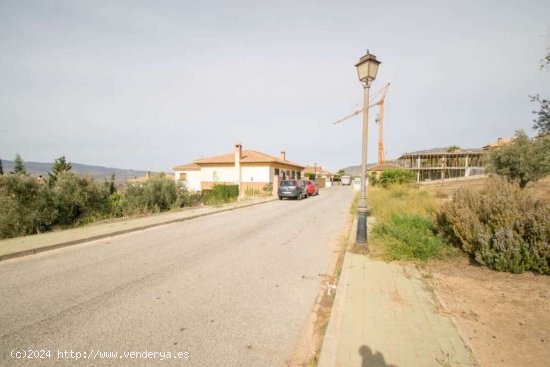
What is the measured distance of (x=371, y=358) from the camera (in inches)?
110

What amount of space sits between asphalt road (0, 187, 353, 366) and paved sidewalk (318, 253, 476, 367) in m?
0.53

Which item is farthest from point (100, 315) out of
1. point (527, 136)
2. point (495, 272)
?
point (527, 136)

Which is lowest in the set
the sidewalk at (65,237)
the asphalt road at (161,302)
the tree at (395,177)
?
the asphalt road at (161,302)

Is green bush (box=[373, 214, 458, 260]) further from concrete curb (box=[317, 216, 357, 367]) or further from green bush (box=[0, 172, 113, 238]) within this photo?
green bush (box=[0, 172, 113, 238])

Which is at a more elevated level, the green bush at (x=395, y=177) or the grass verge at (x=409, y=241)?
the green bush at (x=395, y=177)

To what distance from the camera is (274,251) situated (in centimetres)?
724

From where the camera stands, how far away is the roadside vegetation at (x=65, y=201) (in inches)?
368

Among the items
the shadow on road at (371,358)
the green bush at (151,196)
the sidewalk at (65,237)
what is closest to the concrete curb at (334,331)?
the shadow on road at (371,358)

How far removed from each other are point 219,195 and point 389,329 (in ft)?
63.8

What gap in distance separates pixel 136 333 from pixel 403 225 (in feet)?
20.4

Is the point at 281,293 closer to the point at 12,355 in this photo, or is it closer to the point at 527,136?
the point at 12,355

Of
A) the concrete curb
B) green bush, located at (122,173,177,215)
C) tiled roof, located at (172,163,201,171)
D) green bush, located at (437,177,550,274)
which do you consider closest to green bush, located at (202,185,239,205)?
green bush, located at (122,173,177,215)

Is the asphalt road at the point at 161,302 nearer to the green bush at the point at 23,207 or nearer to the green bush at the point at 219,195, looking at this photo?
the green bush at the point at 23,207

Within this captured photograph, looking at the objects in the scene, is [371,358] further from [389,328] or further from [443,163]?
[443,163]
